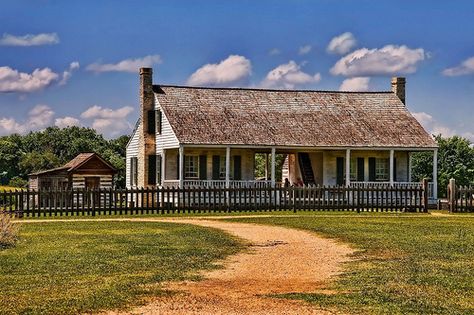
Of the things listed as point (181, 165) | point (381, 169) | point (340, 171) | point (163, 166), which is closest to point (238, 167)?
point (163, 166)

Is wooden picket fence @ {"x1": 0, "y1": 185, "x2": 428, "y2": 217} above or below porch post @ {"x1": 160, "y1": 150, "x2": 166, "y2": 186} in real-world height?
below

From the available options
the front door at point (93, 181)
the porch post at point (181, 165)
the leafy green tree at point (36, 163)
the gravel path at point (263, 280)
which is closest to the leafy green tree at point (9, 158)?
the leafy green tree at point (36, 163)

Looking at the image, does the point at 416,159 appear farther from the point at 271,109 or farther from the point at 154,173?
the point at 154,173

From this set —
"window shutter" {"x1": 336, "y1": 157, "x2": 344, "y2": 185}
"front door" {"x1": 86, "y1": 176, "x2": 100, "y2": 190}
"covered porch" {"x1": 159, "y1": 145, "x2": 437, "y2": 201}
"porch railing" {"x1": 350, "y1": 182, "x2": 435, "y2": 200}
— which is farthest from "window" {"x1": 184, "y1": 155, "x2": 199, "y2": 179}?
"front door" {"x1": 86, "y1": 176, "x2": 100, "y2": 190}

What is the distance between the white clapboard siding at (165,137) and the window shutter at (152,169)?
742 mm

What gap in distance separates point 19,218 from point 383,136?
2305 centimetres

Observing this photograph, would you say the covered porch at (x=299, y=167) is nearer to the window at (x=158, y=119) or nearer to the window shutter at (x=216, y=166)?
the window shutter at (x=216, y=166)

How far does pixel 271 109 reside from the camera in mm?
54094

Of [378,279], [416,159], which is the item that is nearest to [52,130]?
[416,159]

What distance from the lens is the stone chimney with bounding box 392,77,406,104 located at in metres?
58.1

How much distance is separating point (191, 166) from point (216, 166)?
56.4 inches

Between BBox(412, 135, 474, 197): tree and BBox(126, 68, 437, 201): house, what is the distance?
1506 centimetres

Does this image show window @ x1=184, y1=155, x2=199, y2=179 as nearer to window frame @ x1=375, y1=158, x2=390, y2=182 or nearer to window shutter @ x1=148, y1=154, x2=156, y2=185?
window shutter @ x1=148, y1=154, x2=156, y2=185

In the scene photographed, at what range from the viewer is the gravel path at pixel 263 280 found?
1334 cm
